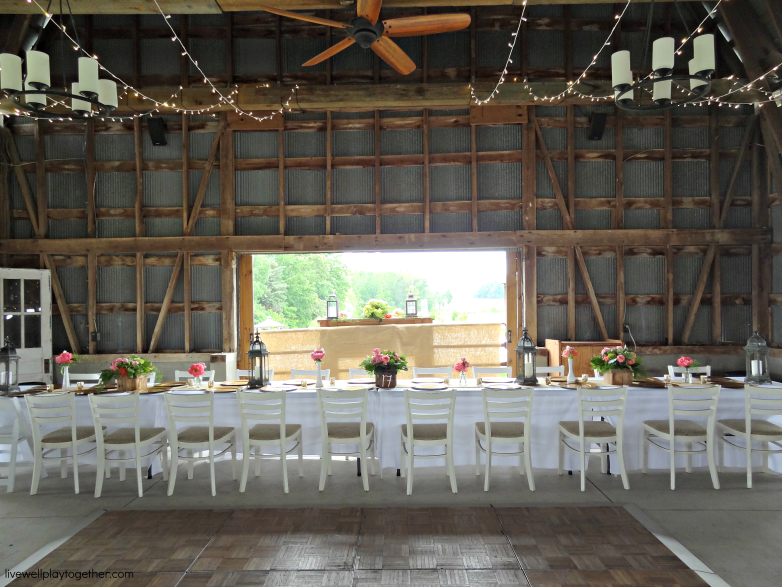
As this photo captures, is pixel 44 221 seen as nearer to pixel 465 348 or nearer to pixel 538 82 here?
pixel 465 348

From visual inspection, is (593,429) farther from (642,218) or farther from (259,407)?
(642,218)

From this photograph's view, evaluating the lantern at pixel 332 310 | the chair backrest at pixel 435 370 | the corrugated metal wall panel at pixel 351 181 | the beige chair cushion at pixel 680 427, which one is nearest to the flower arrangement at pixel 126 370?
the chair backrest at pixel 435 370

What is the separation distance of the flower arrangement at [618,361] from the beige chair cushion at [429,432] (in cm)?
191

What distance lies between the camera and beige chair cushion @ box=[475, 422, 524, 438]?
15.7 ft

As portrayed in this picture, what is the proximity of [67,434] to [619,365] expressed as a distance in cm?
550

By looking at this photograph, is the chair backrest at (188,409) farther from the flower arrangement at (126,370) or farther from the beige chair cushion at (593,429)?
the beige chair cushion at (593,429)

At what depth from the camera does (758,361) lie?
555 centimetres

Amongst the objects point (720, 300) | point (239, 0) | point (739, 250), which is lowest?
point (720, 300)

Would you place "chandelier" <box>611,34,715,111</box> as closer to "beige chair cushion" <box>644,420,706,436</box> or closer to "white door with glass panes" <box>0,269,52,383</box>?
"beige chair cushion" <box>644,420,706,436</box>

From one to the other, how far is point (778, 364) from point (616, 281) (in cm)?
248

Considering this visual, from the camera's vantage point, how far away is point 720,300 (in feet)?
26.9

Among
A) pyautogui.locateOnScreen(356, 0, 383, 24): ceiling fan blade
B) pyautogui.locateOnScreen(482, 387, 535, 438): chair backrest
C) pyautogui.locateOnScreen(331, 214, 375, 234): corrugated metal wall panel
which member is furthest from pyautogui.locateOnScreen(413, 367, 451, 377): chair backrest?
pyautogui.locateOnScreen(356, 0, 383, 24): ceiling fan blade

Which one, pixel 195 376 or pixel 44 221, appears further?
pixel 44 221

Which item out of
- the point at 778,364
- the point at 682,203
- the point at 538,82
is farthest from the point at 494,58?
the point at 778,364
